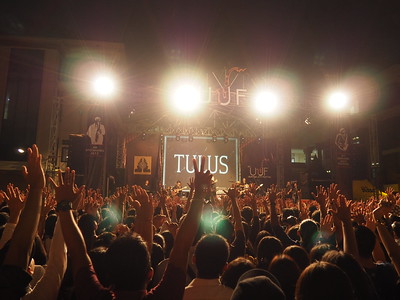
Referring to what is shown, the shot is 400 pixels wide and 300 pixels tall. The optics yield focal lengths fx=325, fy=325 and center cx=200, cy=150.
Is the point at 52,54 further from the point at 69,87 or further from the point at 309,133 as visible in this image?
the point at 309,133

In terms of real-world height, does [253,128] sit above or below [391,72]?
below

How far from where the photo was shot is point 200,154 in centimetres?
2361

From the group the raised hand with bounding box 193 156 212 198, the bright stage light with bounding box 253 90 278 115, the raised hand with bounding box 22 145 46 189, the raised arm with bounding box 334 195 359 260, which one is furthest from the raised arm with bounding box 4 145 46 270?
the bright stage light with bounding box 253 90 278 115

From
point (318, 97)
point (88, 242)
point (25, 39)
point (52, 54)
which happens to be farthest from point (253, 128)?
point (88, 242)

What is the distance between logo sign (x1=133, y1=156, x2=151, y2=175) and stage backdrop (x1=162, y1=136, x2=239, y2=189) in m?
1.35

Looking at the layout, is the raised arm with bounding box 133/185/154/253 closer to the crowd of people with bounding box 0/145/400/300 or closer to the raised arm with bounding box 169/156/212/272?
the crowd of people with bounding box 0/145/400/300

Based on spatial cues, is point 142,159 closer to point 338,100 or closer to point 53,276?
point 338,100

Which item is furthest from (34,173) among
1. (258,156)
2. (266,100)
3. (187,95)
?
(258,156)

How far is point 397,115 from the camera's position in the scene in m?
21.5

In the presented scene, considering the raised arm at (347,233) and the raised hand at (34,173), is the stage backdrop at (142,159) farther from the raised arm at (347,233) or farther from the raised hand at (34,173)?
the raised hand at (34,173)

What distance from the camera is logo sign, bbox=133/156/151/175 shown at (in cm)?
2366

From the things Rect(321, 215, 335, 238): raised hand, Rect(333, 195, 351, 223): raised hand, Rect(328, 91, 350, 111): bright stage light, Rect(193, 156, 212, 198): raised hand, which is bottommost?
Rect(321, 215, 335, 238): raised hand

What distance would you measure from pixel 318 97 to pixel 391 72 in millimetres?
7059

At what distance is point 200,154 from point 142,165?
432cm
